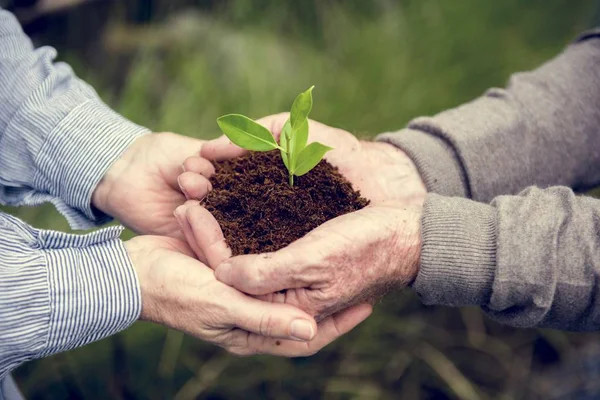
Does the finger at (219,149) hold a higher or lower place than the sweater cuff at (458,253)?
higher

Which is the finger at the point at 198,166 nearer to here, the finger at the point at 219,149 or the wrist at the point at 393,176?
the finger at the point at 219,149

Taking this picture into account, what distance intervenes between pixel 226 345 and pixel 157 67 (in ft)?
6.41

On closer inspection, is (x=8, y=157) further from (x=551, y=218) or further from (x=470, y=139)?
(x=551, y=218)

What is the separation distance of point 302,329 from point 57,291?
1.71ft

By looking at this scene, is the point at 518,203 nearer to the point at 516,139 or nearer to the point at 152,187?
the point at 516,139

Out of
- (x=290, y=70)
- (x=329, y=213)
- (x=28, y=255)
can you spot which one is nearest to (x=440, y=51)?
(x=290, y=70)

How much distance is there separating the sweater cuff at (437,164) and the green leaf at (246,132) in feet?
1.68

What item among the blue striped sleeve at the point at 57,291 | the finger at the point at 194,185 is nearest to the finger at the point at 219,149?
the finger at the point at 194,185

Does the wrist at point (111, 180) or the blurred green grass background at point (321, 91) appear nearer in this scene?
the wrist at point (111, 180)

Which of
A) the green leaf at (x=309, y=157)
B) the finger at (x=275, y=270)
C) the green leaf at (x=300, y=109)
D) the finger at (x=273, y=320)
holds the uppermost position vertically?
the green leaf at (x=300, y=109)

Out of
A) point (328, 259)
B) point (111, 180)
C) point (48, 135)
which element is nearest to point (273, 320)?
point (328, 259)

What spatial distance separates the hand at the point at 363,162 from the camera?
154 centimetres

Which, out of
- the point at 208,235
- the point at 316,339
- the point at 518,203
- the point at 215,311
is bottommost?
the point at 316,339

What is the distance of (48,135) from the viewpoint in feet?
4.96
